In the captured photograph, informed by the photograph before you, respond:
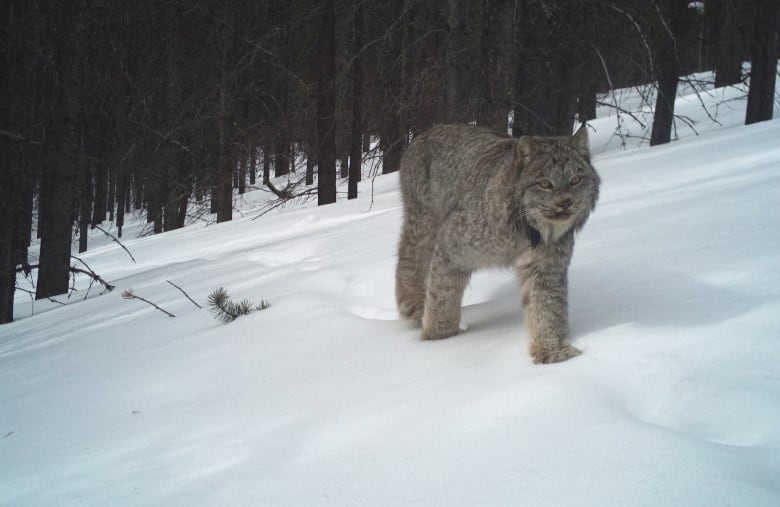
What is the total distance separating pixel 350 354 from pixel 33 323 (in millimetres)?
5447

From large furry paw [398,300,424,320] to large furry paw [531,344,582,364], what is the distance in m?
1.55

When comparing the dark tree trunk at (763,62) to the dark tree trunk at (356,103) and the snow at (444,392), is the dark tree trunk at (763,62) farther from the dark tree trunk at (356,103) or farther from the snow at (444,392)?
the snow at (444,392)

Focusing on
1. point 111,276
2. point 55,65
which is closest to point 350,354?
point 55,65

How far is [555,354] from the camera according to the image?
327 cm

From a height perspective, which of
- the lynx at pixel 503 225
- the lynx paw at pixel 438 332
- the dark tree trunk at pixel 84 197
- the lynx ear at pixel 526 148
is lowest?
the dark tree trunk at pixel 84 197

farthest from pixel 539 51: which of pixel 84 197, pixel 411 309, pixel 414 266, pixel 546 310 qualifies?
pixel 84 197

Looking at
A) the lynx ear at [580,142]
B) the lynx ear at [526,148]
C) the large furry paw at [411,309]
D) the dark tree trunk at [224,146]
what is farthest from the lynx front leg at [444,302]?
the dark tree trunk at [224,146]

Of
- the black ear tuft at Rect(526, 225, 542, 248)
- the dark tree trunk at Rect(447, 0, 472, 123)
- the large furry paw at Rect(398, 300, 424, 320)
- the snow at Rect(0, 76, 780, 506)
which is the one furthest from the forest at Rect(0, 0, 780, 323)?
the black ear tuft at Rect(526, 225, 542, 248)

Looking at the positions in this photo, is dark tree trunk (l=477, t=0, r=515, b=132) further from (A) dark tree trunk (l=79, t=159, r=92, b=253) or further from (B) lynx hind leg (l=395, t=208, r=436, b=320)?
(A) dark tree trunk (l=79, t=159, r=92, b=253)

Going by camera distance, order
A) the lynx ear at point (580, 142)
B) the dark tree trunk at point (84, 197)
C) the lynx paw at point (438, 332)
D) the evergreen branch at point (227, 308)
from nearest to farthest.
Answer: the lynx ear at point (580, 142) < the lynx paw at point (438, 332) < the evergreen branch at point (227, 308) < the dark tree trunk at point (84, 197)

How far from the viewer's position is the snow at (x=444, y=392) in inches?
88.0

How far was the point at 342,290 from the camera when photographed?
5.66 metres

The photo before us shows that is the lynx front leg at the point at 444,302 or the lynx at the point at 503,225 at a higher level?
the lynx at the point at 503,225

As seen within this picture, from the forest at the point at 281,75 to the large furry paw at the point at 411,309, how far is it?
11.6 ft
